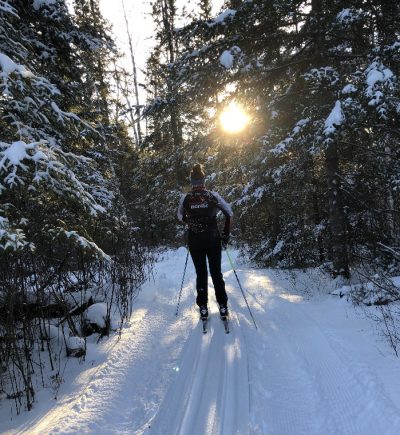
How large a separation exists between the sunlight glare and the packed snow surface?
5019mm

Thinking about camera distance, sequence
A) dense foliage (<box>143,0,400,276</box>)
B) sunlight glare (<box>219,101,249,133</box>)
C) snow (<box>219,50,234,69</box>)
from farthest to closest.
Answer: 1. sunlight glare (<box>219,101,249,133</box>)
2. snow (<box>219,50,234,69</box>)
3. dense foliage (<box>143,0,400,276</box>)

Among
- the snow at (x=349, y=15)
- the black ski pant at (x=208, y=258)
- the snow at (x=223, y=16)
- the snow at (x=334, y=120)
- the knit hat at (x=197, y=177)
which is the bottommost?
the black ski pant at (x=208, y=258)

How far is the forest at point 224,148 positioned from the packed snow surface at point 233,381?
1.43ft

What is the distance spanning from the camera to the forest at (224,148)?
4.74 meters

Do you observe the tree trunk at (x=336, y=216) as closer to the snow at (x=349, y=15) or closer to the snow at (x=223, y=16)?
the snow at (x=349, y=15)

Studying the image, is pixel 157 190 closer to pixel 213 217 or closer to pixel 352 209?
pixel 352 209

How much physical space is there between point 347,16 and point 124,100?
25.1 metres

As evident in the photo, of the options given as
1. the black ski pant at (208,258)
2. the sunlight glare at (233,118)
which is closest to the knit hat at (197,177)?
the black ski pant at (208,258)

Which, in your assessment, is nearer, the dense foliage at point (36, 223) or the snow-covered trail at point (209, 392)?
the snow-covered trail at point (209, 392)

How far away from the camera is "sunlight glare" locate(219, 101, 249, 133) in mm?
9492

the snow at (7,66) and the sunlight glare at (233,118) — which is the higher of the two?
the sunlight glare at (233,118)

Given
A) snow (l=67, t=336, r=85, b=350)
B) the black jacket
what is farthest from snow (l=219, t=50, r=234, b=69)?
snow (l=67, t=336, r=85, b=350)

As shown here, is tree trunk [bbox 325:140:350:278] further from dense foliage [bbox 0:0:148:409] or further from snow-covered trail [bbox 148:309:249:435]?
dense foliage [bbox 0:0:148:409]

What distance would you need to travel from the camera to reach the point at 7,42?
211 inches
